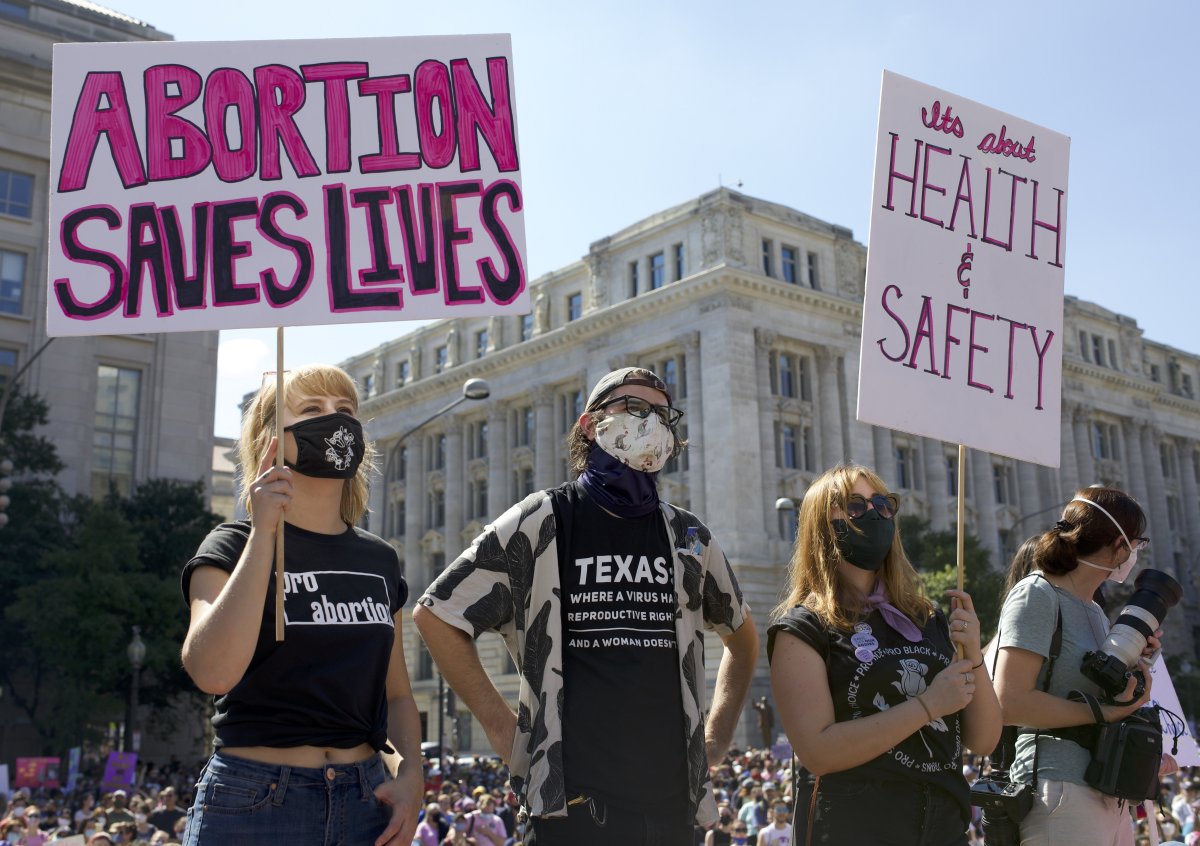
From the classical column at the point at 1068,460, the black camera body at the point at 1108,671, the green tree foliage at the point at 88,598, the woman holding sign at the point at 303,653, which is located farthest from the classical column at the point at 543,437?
the woman holding sign at the point at 303,653

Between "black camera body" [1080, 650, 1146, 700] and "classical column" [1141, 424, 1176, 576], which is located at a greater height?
"classical column" [1141, 424, 1176, 576]

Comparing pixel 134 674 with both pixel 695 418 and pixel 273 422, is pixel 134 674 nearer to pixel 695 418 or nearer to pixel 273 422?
pixel 273 422

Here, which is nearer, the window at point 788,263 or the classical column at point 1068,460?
the window at point 788,263

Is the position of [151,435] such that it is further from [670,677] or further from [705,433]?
[670,677]

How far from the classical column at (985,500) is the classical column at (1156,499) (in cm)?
1435

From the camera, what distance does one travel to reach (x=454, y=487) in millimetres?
62938

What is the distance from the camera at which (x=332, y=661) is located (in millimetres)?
3400

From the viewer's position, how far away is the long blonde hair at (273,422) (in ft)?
12.0

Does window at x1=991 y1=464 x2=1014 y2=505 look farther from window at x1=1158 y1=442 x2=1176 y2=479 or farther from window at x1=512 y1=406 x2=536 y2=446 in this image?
window at x1=512 y1=406 x2=536 y2=446

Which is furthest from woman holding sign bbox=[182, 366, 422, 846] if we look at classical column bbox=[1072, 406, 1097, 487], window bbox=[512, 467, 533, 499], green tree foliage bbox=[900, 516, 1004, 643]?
classical column bbox=[1072, 406, 1097, 487]

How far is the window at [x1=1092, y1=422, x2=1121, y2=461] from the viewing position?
6712cm

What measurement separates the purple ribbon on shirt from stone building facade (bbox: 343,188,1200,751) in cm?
4081

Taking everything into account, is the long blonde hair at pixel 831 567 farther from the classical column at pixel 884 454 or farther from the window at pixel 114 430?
the classical column at pixel 884 454

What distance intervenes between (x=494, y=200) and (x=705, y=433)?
4516 centimetres
